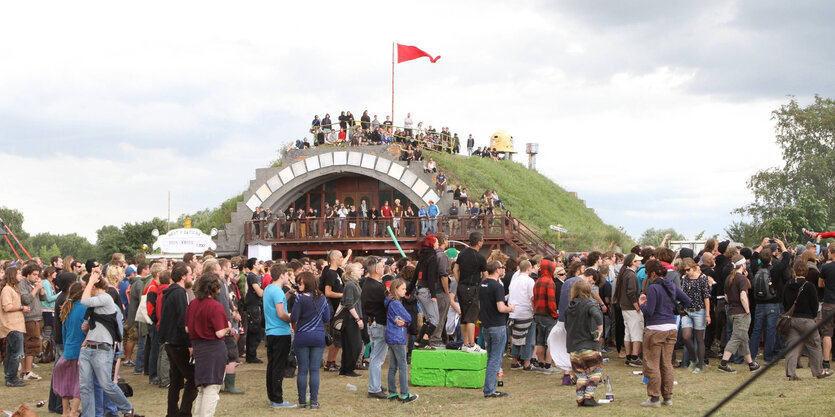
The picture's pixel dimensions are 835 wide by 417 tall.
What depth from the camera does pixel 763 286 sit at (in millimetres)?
11773

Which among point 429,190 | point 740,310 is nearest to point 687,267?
point 740,310

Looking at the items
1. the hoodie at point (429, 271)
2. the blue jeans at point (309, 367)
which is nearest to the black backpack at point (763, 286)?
the hoodie at point (429, 271)

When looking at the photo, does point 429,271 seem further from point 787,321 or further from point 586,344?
point 787,321

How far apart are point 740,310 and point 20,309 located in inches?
412

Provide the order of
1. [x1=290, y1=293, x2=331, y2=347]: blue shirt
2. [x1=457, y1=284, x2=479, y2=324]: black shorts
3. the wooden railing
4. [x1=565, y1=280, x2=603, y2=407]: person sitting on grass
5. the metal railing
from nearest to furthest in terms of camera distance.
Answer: [x1=290, y1=293, x2=331, y2=347]: blue shirt → [x1=565, y1=280, x2=603, y2=407]: person sitting on grass → [x1=457, y1=284, x2=479, y2=324]: black shorts → the wooden railing → the metal railing

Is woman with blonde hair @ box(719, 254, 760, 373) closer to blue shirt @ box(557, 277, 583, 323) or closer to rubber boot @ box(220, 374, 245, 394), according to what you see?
blue shirt @ box(557, 277, 583, 323)

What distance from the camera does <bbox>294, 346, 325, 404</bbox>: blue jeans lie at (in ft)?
30.5

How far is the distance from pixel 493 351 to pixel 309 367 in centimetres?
226

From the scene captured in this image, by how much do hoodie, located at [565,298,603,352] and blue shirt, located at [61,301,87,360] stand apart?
566 centimetres

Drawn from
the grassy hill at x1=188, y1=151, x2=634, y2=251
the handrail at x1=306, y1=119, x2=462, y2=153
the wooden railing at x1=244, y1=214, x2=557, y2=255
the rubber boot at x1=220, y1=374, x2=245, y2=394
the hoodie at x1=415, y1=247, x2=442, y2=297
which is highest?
the handrail at x1=306, y1=119, x2=462, y2=153

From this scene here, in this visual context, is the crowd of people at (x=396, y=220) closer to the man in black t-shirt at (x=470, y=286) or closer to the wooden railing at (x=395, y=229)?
the wooden railing at (x=395, y=229)

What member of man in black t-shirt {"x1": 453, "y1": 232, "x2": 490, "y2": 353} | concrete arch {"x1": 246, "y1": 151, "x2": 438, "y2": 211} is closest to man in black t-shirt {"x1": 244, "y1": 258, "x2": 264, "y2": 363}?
man in black t-shirt {"x1": 453, "y1": 232, "x2": 490, "y2": 353}

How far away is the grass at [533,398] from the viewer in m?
9.09

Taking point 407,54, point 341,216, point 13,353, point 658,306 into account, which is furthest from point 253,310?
point 407,54
